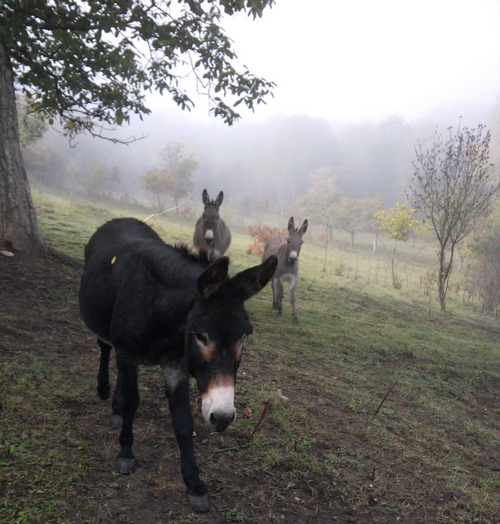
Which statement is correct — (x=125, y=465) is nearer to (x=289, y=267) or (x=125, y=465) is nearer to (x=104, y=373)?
(x=104, y=373)

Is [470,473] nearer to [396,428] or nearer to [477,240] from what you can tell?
[396,428]

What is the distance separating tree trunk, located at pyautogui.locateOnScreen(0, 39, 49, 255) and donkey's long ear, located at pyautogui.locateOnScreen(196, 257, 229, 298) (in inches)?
244

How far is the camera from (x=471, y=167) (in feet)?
50.6

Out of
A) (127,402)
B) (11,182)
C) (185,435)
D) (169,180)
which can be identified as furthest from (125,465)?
(169,180)

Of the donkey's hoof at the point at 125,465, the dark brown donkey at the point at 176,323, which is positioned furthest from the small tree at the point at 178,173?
the donkey's hoof at the point at 125,465

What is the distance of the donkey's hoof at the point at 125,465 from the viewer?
3.03 m

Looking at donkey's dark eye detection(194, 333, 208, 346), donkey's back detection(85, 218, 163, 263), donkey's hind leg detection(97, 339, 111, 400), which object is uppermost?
donkey's back detection(85, 218, 163, 263)

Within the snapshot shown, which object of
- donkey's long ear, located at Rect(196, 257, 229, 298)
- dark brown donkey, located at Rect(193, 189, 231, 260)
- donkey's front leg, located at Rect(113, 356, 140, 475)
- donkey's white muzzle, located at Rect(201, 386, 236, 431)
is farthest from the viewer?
dark brown donkey, located at Rect(193, 189, 231, 260)

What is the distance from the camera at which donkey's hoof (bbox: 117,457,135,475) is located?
3.03m

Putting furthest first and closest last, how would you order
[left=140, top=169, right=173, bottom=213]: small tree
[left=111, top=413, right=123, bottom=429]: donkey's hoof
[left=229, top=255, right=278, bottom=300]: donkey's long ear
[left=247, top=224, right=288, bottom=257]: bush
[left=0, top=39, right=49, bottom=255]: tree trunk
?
[left=140, top=169, right=173, bottom=213]: small tree, [left=247, top=224, right=288, bottom=257]: bush, [left=0, top=39, right=49, bottom=255]: tree trunk, [left=111, top=413, right=123, bottom=429]: donkey's hoof, [left=229, top=255, right=278, bottom=300]: donkey's long ear

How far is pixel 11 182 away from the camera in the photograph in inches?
287

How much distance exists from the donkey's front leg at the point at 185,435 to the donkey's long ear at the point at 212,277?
80 cm

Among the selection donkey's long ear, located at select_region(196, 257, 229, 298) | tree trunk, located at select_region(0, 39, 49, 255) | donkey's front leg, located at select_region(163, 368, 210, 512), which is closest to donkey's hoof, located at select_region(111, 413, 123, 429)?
donkey's front leg, located at select_region(163, 368, 210, 512)

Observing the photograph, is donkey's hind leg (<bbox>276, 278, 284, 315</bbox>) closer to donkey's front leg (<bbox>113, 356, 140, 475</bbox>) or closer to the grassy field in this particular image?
the grassy field
